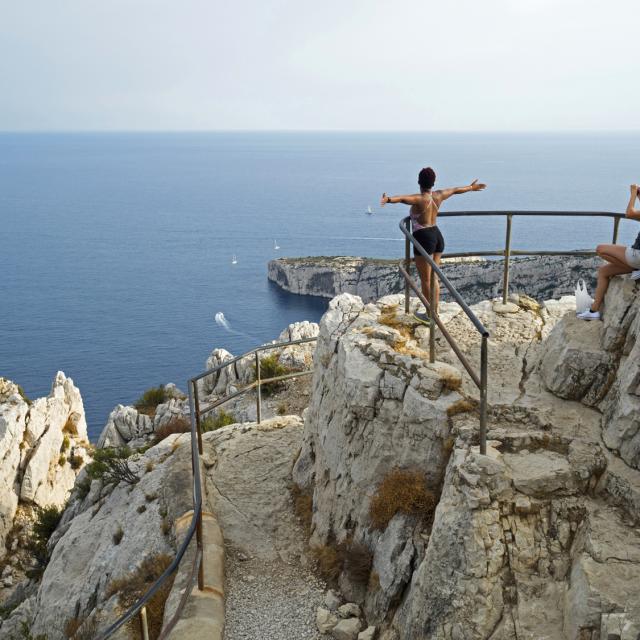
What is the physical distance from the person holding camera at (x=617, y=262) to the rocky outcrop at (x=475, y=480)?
0.18 metres

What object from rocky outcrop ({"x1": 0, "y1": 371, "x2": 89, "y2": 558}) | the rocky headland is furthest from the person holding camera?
rocky outcrop ({"x1": 0, "y1": 371, "x2": 89, "y2": 558})

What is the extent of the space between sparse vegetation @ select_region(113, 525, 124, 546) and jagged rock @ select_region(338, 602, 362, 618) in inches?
193

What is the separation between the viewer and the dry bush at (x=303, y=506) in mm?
9258

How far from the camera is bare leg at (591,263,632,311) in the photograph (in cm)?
804

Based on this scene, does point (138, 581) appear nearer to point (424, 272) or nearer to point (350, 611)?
point (350, 611)

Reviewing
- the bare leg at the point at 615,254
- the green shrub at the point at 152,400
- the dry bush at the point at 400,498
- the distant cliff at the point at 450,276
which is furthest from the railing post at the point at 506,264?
the distant cliff at the point at 450,276

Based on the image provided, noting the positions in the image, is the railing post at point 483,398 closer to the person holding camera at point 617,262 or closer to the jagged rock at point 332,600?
the jagged rock at point 332,600

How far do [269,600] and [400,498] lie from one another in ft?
6.76

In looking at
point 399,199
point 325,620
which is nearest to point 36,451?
point 325,620

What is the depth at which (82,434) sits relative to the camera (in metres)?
34.4

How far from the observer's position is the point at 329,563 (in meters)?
8.05

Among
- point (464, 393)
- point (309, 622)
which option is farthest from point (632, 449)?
point (309, 622)

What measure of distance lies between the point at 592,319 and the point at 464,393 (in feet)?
6.85

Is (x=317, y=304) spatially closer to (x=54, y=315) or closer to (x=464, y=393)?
(x=54, y=315)
